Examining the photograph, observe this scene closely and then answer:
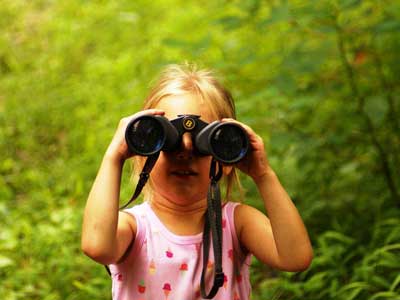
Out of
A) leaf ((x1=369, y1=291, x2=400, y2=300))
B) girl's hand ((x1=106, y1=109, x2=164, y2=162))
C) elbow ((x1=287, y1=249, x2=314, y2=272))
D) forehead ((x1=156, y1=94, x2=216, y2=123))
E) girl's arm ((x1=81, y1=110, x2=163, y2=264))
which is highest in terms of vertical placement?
forehead ((x1=156, y1=94, x2=216, y2=123))

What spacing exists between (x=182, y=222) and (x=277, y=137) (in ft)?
5.03

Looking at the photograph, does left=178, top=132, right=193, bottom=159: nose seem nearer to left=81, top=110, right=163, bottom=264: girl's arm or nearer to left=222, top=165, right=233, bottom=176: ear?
left=81, top=110, right=163, bottom=264: girl's arm

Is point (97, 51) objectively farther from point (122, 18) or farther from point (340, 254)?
point (340, 254)

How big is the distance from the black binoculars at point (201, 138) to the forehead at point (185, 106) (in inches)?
7.1

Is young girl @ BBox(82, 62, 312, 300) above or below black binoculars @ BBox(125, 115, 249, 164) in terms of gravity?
below

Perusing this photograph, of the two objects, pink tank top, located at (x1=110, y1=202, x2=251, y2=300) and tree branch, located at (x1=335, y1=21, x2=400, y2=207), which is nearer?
pink tank top, located at (x1=110, y1=202, x2=251, y2=300)

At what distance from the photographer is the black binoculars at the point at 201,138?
2.37m

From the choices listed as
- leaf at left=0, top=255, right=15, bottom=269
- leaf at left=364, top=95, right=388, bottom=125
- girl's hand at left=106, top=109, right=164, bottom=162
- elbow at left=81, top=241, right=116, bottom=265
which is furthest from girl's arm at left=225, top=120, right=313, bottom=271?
leaf at left=0, top=255, right=15, bottom=269

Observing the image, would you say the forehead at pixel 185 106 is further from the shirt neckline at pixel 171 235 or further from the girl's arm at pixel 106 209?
the shirt neckline at pixel 171 235

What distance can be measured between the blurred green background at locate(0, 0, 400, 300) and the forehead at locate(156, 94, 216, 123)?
1.30 metres

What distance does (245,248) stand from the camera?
2.74 meters

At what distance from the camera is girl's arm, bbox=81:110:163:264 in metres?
2.39

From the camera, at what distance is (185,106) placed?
8.54 ft

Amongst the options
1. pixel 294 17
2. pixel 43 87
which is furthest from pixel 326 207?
pixel 43 87
